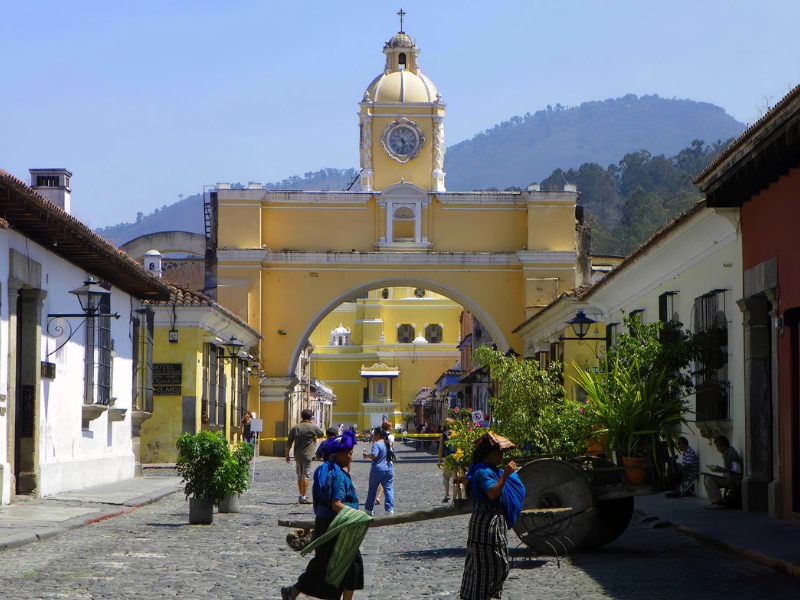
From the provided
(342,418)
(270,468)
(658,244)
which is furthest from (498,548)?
(342,418)

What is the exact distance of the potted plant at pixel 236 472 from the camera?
51.2 ft

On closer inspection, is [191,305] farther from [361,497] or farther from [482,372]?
[482,372]

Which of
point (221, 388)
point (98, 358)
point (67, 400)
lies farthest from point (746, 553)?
point (221, 388)

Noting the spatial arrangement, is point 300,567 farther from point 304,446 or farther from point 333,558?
point 304,446

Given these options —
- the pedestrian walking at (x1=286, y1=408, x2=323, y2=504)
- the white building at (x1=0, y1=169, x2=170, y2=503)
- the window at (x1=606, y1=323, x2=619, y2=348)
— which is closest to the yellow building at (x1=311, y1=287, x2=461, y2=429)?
the window at (x1=606, y1=323, x2=619, y2=348)

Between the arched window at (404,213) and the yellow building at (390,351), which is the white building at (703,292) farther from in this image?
the yellow building at (390,351)

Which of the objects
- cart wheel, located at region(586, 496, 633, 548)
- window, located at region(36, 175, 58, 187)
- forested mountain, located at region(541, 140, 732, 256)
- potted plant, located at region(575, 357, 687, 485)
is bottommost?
cart wheel, located at region(586, 496, 633, 548)

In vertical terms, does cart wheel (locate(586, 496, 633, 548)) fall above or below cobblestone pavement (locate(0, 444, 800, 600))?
above

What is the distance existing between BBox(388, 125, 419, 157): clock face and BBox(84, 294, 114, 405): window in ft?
73.9

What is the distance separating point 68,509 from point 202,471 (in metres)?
2.03

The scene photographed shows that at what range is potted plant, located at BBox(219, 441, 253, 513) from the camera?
15.6 meters

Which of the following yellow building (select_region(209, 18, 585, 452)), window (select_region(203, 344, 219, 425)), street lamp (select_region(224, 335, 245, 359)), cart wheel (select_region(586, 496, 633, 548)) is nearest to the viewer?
cart wheel (select_region(586, 496, 633, 548))

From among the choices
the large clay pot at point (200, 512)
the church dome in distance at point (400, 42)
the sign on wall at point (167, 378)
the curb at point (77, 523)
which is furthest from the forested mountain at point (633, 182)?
the large clay pot at point (200, 512)

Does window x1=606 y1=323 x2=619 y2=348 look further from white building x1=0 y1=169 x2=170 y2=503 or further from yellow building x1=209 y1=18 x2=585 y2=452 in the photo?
yellow building x1=209 y1=18 x2=585 y2=452
